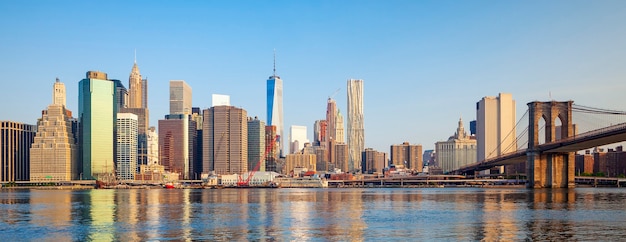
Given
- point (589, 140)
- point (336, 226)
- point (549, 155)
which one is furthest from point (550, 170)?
point (336, 226)

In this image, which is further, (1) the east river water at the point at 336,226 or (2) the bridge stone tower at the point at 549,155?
(2) the bridge stone tower at the point at 549,155

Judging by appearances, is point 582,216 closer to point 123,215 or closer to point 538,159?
point 123,215

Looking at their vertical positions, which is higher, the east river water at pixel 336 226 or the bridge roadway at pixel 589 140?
the bridge roadway at pixel 589 140

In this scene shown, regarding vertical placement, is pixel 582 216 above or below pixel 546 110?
below

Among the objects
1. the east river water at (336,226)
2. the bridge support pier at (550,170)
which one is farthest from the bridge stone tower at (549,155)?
the east river water at (336,226)

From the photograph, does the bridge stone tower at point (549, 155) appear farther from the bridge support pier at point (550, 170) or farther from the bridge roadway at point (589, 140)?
the bridge roadway at point (589, 140)

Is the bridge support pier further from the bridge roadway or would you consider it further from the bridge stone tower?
the bridge roadway

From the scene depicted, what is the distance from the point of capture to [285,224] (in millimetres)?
59000

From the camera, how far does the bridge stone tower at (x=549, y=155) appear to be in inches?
5369

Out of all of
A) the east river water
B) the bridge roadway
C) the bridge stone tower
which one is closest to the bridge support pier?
the bridge stone tower

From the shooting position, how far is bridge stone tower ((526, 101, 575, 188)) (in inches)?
5369

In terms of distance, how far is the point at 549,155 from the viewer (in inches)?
5399

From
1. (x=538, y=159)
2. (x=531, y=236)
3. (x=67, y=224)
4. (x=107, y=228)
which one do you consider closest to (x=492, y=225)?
(x=531, y=236)

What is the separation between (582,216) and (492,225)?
1422 cm
